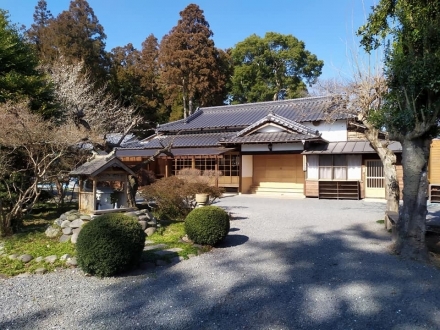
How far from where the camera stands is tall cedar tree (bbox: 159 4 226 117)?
2742 cm

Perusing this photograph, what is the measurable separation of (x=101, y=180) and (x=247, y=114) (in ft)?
50.3

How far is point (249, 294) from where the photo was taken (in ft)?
15.1

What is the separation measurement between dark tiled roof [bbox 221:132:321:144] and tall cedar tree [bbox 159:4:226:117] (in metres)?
10.9

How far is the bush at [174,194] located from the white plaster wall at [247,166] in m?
8.54

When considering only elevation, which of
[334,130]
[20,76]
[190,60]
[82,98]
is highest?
[190,60]

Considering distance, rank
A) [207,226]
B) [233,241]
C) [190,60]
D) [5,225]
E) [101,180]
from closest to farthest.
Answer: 1. [207,226]
2. [233,241]
3. [5,225]
4. [101,180]
5. [190,60]

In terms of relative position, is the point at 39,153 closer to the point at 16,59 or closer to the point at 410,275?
the point at 16,59

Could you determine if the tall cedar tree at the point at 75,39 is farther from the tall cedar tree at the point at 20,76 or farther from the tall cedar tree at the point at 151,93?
the tall cedar tree at the point at 20,76

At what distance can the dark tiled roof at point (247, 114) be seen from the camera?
19.8m

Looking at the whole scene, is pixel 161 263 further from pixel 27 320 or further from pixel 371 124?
pixel 371 124

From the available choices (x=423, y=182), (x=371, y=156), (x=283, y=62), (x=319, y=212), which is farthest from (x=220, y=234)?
(x=283, y=62)

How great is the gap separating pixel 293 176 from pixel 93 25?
1984cm

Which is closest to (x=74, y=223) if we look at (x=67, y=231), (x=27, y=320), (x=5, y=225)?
(x=67, y=231)

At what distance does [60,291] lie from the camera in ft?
15.8
